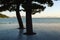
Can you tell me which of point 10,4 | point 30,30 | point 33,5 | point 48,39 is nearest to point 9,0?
point 10,4

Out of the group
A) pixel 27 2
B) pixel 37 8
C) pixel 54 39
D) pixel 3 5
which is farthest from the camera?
pixel 3 5

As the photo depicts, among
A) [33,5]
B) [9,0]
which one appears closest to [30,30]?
[33,5]

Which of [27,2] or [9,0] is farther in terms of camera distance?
[9,0]

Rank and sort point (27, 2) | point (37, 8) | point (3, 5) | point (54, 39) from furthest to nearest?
point (3, 5), point (37, 8), point (27, 2), point (54, 39)

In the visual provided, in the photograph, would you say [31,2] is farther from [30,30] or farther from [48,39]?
[48,39]

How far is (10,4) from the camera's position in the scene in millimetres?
17234

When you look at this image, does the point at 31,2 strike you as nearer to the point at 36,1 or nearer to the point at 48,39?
the point at 36,1

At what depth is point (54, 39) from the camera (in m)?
10.6

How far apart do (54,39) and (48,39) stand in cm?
31

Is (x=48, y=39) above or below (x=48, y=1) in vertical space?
below

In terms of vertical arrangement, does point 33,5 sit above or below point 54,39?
above

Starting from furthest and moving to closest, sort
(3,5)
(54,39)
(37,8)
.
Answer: (3,5)
(37,8)
(54,39)

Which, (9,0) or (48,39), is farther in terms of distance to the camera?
(9,0)

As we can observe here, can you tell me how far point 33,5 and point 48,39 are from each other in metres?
4.70
